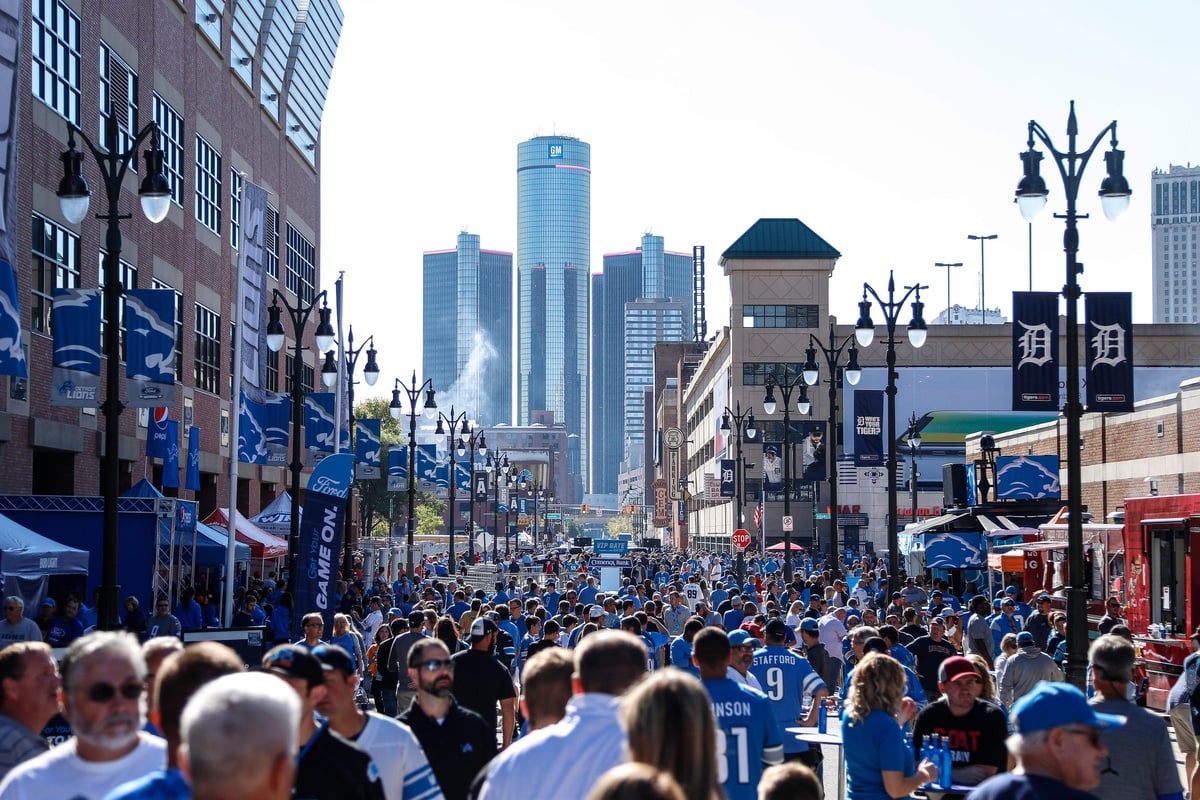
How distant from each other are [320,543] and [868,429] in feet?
89.2

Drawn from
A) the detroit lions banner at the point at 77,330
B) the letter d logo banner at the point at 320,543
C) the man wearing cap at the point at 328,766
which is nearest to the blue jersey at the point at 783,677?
the man wearing cap at the point at 328,766

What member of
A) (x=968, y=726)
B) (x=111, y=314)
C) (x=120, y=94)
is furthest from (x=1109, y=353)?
(x=120, y=94)

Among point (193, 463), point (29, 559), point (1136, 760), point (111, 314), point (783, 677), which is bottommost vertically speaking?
point (783, 677)

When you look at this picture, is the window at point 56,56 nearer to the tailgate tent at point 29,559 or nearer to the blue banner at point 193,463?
the blue banner at point 193,463

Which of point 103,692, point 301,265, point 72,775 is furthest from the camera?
point 301,265

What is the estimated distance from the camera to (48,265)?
35250 mm

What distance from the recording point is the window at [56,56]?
3403 cm

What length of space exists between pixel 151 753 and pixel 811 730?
7377 millimetres

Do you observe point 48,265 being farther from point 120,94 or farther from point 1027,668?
point 1027,668

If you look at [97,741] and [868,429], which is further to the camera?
[868,429]

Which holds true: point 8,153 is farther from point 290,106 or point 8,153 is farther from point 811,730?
point 290,106

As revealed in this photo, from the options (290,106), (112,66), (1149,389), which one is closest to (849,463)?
(1149,389)

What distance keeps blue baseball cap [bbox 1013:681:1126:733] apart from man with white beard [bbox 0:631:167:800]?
3216mm

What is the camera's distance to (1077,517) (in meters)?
16.7
